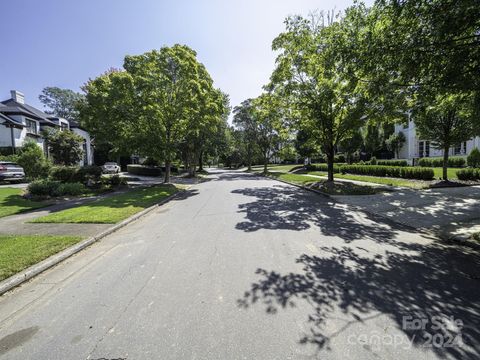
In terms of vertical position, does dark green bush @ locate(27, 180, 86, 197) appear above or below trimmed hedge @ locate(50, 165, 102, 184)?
below

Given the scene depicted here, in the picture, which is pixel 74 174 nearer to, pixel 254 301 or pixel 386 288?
pixel 254 301

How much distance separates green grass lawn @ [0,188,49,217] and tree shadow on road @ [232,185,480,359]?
36.3 ft

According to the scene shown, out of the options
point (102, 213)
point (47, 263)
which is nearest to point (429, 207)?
point (47, 263)

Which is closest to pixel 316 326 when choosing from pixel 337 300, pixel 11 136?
pixel 337 300

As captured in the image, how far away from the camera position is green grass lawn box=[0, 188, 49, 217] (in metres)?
9.95

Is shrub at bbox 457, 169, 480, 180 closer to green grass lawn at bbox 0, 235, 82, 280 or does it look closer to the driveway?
the driveway

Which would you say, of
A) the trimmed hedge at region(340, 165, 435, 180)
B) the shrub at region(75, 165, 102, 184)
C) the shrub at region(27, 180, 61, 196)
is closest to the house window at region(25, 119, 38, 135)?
the shrub at region(75, 165, 102, 184)

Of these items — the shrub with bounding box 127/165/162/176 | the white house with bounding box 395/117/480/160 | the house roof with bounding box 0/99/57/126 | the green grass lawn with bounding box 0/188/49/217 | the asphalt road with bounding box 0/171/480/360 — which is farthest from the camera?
the white house with bounding box 395/117/480/160

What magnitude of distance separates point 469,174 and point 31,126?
47084mm

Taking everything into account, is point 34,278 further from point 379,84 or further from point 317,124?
point 317,124

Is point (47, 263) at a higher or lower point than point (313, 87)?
lower

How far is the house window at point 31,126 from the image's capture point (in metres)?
32.6

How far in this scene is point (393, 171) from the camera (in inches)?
776

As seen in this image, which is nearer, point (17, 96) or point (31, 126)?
point (31, 126)
